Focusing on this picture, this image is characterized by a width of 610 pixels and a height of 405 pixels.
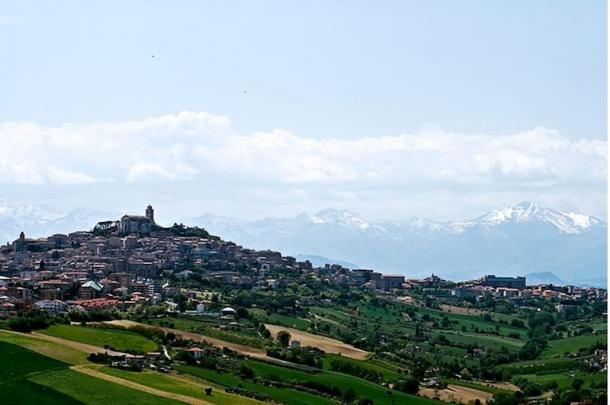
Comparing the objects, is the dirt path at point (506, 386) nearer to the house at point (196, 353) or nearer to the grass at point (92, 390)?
the house at point (196, 353)

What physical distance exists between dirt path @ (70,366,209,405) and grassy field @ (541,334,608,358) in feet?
190

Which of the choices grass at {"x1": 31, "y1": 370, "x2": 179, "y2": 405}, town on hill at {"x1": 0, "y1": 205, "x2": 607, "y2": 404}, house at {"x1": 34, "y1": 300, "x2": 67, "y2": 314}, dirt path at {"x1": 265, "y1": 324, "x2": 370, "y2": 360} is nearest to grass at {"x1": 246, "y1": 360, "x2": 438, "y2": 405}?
town on hill at {"x1": 0, "y1": 205, "x2": 607, "y2": 404}

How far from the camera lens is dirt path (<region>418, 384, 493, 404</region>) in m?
77.4

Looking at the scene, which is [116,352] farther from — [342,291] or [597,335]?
[342,291]

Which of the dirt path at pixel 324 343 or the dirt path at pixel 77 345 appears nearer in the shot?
the dirt path at pixel 77 345

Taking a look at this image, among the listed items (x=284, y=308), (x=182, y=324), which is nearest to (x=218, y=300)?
(x=284, y=308)

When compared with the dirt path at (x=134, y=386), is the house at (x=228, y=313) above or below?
above

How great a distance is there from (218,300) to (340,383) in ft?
165

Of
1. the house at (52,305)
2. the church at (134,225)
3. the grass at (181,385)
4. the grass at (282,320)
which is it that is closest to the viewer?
the grass at (181,385)

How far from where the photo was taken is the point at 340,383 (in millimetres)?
74000

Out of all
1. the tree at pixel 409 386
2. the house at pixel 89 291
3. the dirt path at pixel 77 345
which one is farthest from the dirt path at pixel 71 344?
the house at pixel 89 291

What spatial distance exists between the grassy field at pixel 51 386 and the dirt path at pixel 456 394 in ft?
82.4

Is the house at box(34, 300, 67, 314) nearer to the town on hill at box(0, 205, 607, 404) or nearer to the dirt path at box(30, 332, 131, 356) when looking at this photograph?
the town on hill at box(0, 205, 607, 404)

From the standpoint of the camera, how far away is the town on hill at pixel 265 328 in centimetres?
6869
